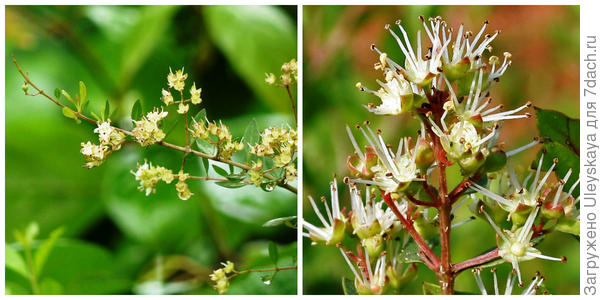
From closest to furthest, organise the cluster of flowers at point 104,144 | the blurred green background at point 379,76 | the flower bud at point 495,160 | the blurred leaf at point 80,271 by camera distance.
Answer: the flower bud at point 495,160 < the cluster of flowers at point 104,144 < the blurred leaf at point 80,271 < the blurred green background at point 379,76

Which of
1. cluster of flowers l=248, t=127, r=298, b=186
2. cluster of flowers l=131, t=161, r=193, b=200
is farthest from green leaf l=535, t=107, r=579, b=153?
cluster of flowers l=131, t=161, r=193, b=200

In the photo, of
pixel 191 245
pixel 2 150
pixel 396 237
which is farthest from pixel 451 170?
pixel 2 150

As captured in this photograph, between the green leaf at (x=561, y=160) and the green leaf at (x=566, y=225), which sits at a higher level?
the green leaf at (x=561, y=160)

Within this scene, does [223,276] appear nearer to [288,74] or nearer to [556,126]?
[288,74]

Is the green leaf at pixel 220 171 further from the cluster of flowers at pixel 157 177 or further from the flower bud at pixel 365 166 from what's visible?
the flower bud at pixel 365 166

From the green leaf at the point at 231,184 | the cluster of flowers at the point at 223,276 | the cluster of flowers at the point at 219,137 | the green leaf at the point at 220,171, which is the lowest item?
the cluster of flowers at the point at 223,276

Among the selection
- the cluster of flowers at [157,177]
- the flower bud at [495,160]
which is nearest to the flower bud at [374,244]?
the flower bud at [495,160]
